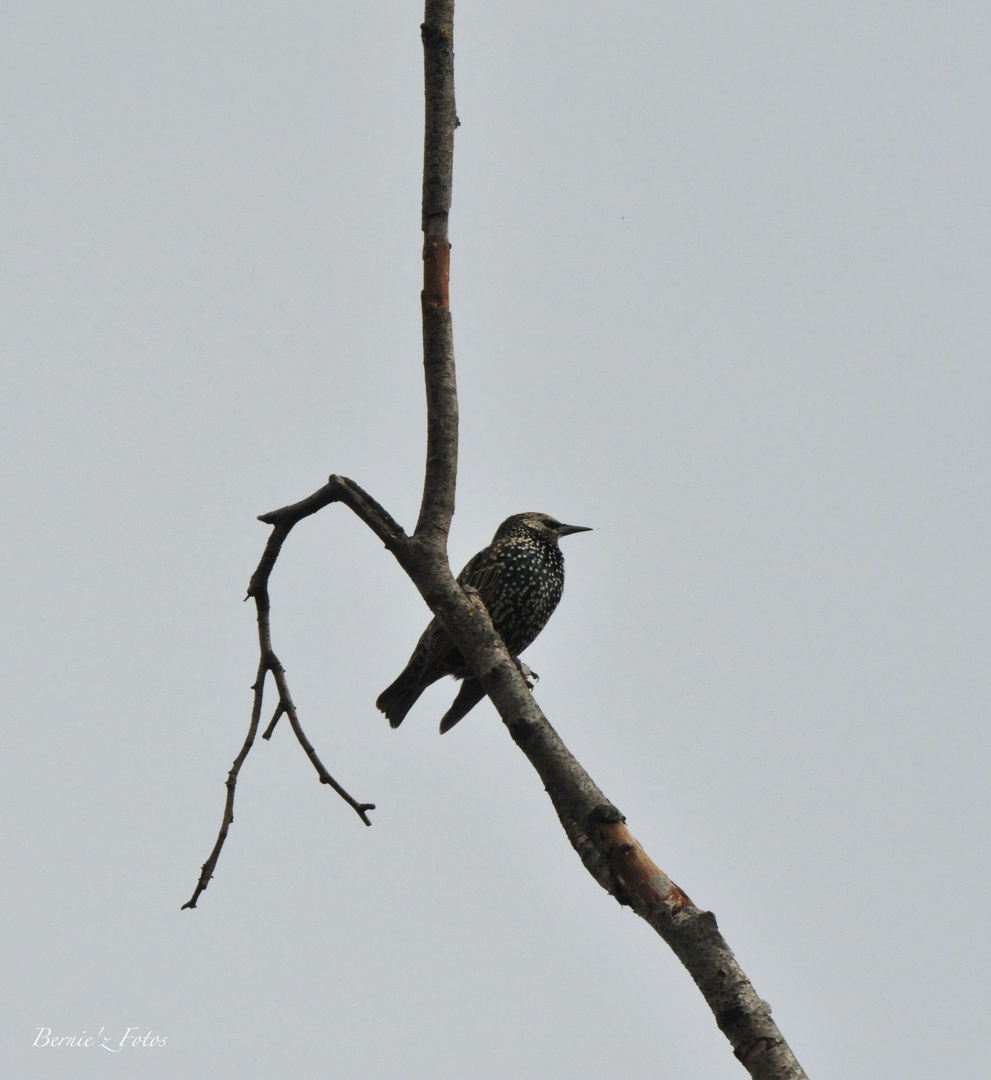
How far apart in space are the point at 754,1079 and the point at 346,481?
6.11ft

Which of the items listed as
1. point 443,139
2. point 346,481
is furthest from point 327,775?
point 443,139

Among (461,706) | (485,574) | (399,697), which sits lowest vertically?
(461,706)

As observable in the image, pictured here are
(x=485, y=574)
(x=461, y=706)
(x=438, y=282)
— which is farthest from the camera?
(x=485, y=574)

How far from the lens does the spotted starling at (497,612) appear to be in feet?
22.8

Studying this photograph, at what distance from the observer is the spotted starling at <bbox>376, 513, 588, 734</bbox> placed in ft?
22.8

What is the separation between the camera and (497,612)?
717 centimetres

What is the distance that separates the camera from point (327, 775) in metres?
3.36

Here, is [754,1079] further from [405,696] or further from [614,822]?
[405,696]

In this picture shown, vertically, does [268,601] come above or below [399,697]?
below

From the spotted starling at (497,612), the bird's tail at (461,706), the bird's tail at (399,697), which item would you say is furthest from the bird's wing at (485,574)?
the bird's tail at (399,697)

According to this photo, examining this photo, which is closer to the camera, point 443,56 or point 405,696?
point 443,56

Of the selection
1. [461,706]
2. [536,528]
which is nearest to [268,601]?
[461,706]

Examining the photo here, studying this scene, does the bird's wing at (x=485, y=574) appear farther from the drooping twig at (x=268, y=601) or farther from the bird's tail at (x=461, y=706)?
the drooping twig at (x=268, y=601)

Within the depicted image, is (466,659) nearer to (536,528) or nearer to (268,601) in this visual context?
(268,601)
